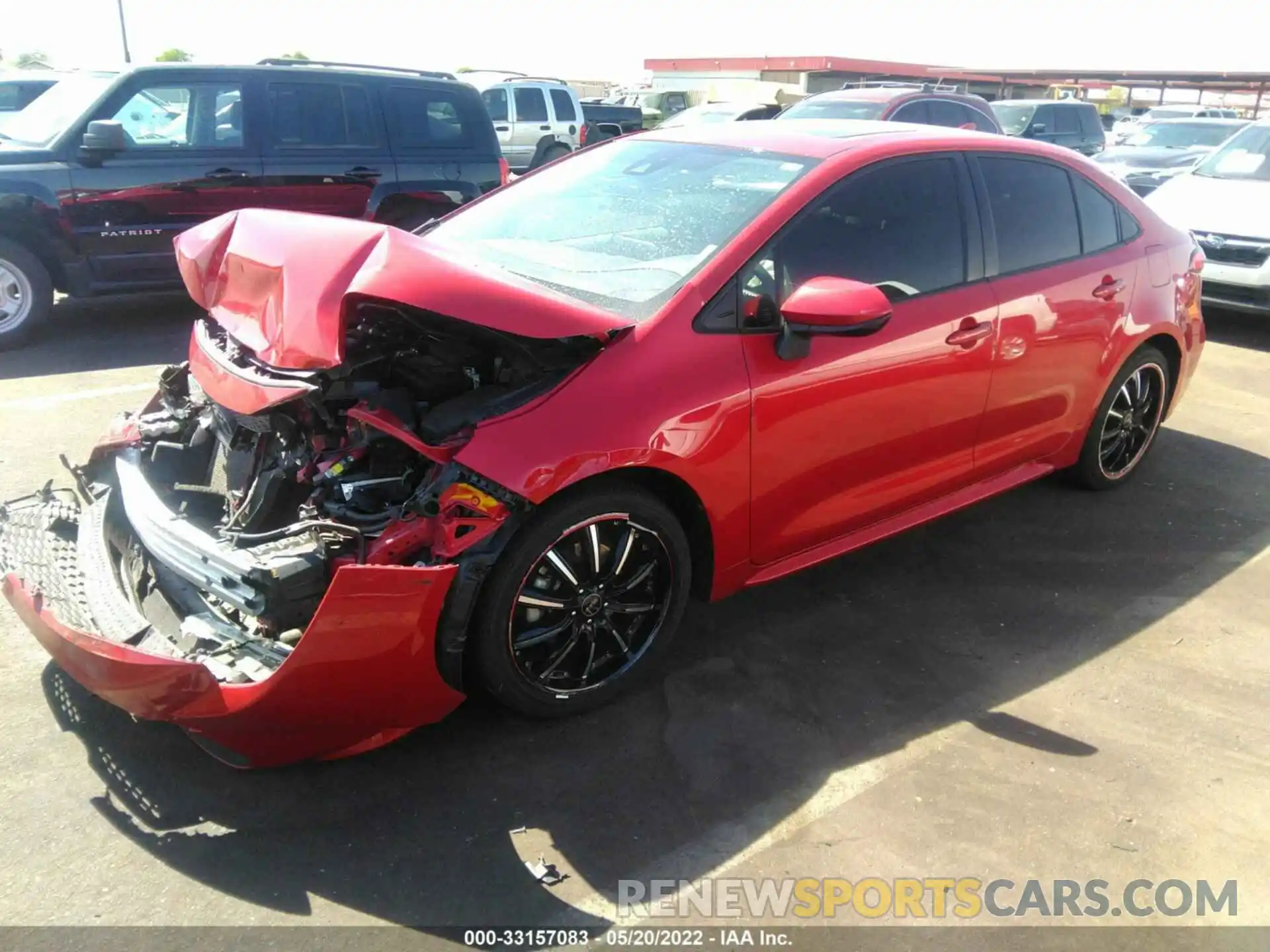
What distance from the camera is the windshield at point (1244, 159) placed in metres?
9.41

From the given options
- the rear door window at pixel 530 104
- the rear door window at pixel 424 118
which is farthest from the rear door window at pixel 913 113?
the rear door window at pixel 530 104

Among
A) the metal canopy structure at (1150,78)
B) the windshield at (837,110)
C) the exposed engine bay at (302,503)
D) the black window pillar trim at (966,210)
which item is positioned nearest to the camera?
the exposed engine bay at (302,503)

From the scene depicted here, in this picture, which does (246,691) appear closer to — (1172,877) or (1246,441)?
(1172,877)

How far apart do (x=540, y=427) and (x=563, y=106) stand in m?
17.4

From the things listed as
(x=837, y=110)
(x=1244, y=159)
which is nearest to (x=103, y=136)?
(x=837, y=110)

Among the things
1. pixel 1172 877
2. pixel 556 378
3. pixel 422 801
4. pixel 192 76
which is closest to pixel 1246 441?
pixel 1172 877

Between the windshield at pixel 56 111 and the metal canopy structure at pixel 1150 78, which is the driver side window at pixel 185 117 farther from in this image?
the metal canopy structure at pixel 1150 78

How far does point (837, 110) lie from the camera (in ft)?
38.3

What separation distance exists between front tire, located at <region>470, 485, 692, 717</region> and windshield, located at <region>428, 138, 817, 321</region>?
2.14 ft

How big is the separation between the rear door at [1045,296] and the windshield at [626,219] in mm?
1046

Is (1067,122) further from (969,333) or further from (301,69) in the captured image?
(969,333)

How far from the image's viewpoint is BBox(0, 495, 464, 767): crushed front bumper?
8.11 ft

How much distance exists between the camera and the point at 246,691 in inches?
98.4

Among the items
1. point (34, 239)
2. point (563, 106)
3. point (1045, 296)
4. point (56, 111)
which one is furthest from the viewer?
point (563, 106)
